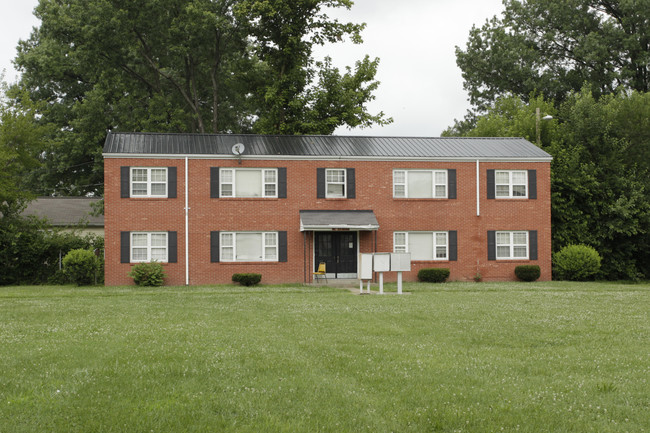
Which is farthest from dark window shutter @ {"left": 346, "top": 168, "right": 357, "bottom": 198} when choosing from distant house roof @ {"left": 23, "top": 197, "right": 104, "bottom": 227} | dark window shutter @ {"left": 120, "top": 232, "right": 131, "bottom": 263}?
distant house roof @ {"left": 23, "top": 197, "right": 104, "bottom": 227}

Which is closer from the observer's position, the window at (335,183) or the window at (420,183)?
the window at (335,183)

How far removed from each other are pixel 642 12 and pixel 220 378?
4707cm

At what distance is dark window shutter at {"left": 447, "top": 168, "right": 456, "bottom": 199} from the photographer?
1086 inches

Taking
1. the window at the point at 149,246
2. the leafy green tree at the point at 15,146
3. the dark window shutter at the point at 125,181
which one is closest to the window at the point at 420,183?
the window at the point at 149,246

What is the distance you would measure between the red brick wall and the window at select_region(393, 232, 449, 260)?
0.29 m

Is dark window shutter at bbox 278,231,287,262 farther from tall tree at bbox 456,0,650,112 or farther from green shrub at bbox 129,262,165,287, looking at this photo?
tall tree at bbox 456,0,650,112

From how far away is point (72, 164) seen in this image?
1610 inches

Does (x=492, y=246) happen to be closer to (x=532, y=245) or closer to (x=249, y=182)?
(x=532, y=245)

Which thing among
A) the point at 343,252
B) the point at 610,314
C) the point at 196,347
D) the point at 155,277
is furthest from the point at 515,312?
the point at 155,277

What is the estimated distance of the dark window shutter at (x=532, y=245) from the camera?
28.0 meters

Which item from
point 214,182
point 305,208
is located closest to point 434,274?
point 305,208

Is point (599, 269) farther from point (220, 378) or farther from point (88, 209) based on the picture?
point (88, 209)

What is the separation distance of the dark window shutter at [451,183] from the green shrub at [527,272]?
416 centimetres

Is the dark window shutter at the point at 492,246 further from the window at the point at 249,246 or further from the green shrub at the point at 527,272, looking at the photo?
the window at the point at 249,246
